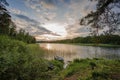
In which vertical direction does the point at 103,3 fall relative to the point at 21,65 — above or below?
above

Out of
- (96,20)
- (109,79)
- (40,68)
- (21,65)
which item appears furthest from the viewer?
(96,20)

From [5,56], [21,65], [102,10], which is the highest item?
[102,10]

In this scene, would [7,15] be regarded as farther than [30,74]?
Yes

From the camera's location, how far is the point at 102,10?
11727 mm

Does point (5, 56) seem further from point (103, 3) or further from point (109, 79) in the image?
point (103, 3)

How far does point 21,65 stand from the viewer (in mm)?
7438

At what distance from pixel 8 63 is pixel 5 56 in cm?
33

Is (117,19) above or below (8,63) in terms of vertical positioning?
above

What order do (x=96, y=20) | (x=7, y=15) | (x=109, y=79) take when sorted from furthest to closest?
(x=7, y=15) < (x=96, y=20) < (x=109, y=79)

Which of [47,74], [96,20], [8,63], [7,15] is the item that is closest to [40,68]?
[47,74]

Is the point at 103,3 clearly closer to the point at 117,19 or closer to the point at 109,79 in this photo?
the point at 117,19

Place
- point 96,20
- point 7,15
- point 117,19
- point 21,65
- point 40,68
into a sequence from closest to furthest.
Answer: point 21,65 < point 40,68 < point 117,19 < point 96,20 < point 7,15

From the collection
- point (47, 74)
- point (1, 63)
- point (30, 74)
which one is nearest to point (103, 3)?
point (47, 74)

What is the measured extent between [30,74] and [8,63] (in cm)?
127
